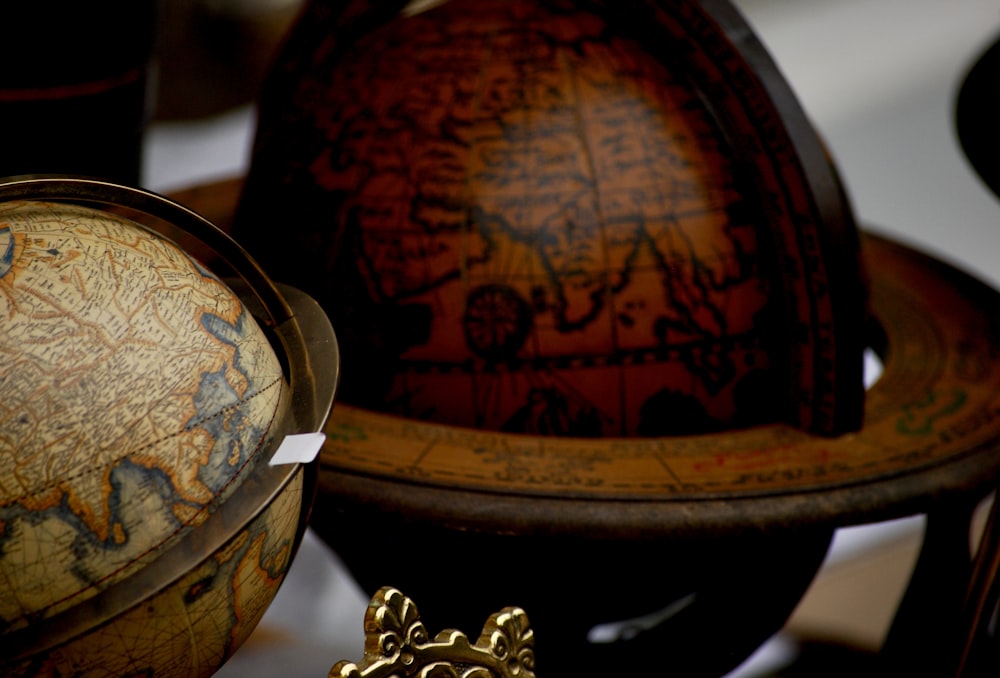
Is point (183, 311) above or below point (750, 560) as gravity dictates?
above

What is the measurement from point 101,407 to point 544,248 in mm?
475

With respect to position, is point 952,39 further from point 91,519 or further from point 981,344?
point 91,519

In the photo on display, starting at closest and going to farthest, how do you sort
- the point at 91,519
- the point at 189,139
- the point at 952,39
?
the point at 91,519 → the point at 189,139 → the point at 952,39

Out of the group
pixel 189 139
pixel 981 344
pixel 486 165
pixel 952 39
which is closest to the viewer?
pixel 486 165

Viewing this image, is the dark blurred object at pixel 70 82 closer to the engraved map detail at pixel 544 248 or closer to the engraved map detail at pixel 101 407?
the engraved map detail at pixel 544 248

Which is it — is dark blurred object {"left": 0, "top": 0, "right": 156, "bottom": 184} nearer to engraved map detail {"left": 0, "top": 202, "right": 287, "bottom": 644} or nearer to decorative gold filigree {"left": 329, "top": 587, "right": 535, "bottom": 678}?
engraved map detail {"left": 0, "top": 202, "right": 287, "bottom": 644}

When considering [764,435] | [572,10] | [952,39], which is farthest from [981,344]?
[952,39]

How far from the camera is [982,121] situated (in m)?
1.19

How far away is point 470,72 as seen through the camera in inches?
41.3

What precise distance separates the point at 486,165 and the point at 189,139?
52.6 inches

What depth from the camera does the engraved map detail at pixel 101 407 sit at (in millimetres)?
598

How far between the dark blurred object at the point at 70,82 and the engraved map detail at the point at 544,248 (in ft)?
1.22

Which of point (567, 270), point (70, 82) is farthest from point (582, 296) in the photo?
point (70, 82)

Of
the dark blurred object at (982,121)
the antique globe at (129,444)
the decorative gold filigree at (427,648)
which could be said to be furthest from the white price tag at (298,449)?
the dark blurred object at (982,121)
